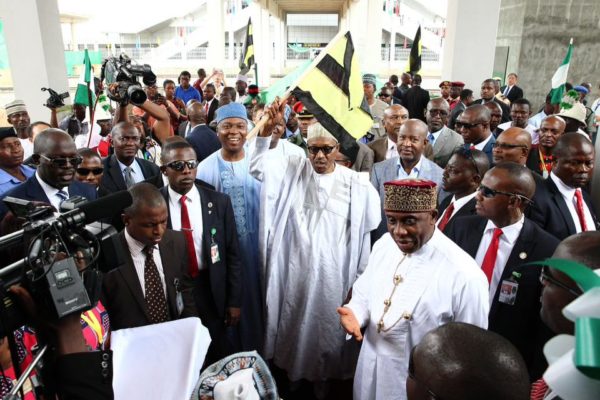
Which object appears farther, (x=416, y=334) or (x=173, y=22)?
(x=173, y=22)

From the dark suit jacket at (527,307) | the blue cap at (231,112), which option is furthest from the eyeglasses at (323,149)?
the dark suit jacket at (527,307)

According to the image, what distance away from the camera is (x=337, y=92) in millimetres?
3316

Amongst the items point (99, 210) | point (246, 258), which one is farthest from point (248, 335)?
point (99, 210)

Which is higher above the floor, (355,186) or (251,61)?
(251,61)

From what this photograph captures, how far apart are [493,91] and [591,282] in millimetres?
8383

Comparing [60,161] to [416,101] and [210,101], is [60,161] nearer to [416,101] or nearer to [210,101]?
[416,101]

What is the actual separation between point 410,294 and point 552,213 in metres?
1.66

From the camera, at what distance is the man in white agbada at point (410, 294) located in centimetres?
221

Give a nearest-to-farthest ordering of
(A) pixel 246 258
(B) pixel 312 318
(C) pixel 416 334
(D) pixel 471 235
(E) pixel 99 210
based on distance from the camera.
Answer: (E) pixel 99 210 < (C) pixel 416 334 < (D) pixel 471 235 < (B) pixel 312 318 < (A) pixel 246 258

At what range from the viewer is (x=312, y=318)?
346 centimetres

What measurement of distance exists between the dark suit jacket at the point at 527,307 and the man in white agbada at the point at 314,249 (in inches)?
43.0

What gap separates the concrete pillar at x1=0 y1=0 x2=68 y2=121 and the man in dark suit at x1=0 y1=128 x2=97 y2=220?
5749mm

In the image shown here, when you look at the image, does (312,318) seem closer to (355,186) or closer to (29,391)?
(355,186)

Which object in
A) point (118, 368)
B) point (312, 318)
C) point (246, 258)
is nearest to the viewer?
point (118, 368)
